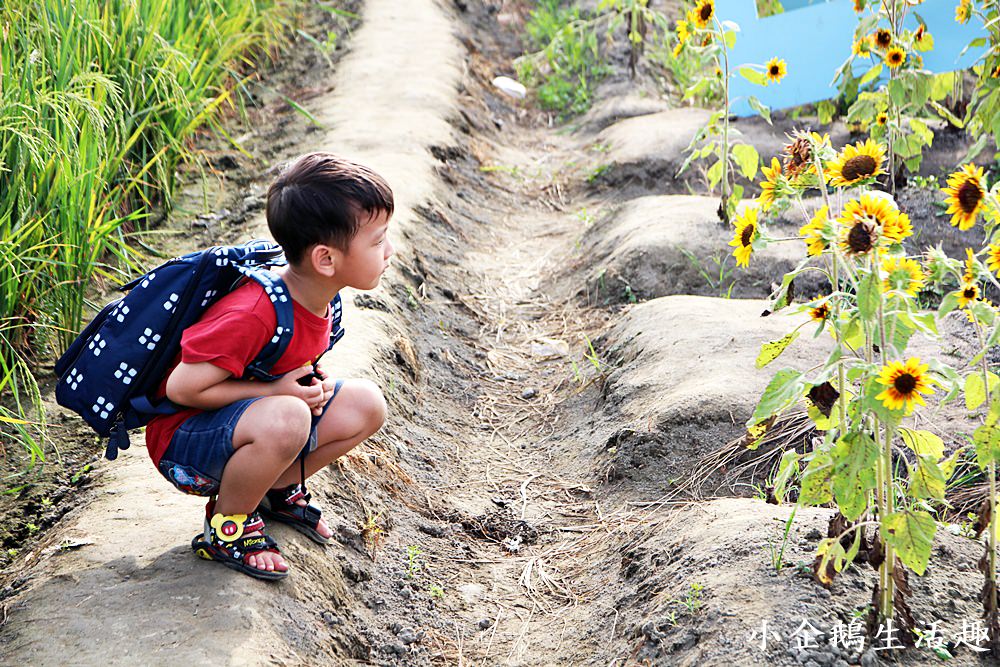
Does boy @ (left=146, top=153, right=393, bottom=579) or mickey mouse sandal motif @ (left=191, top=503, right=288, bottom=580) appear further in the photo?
mickey mouse sandal motif @ (left=191, top=503, right=288, bottom=580)

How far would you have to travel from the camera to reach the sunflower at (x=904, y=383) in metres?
1.72

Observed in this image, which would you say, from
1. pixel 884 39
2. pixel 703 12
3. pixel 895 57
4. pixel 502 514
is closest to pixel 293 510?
pixel 502 514

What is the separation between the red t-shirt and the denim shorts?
4 cm

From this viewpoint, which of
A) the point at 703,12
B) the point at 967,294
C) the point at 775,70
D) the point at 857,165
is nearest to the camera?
the point at 967,294

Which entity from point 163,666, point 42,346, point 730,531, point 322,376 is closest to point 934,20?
point 730,531

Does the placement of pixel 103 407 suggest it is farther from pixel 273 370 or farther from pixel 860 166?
pixel 860 166

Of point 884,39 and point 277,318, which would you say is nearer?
point 277,318

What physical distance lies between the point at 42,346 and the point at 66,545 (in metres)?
1.17

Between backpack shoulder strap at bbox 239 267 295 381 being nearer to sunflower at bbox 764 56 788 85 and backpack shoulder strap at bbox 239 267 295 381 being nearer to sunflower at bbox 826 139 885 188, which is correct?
sunflower at bbox 826 139 885 188

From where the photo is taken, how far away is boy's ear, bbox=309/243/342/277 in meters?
2.18

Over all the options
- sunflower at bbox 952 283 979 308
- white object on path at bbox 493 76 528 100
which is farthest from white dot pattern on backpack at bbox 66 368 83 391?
white object on path at bbox 493 76 528 100

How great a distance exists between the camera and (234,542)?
2213 mm

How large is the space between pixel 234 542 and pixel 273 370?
381 mm

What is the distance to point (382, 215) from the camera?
223 cm
